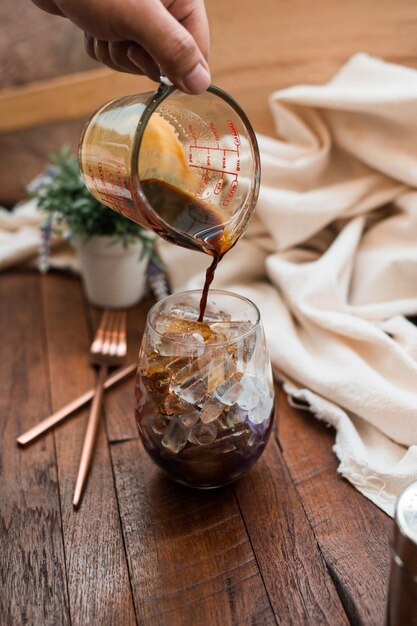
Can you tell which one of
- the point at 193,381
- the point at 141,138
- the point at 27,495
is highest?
the point at 141,138

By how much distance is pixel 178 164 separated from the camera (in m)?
0.85

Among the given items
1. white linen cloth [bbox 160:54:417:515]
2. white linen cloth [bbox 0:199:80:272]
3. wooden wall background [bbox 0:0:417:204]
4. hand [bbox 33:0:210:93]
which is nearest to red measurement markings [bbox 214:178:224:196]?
hand [bbox 33:0:210:93]

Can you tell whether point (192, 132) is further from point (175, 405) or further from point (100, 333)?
point (100, 333)

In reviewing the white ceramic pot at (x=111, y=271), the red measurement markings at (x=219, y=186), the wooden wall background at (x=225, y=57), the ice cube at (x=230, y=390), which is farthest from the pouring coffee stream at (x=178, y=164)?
the wooden wall background at (x=225, y=57)

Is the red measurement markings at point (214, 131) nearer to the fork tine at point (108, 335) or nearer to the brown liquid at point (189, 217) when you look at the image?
the brown liquid at point (189, 217)

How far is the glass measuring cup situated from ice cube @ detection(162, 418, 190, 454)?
0.21 m

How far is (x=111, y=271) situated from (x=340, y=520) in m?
0.68

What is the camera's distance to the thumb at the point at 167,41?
76cm

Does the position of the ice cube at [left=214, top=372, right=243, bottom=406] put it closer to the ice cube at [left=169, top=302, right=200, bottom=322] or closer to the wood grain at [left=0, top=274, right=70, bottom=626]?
the ice cube at [left=169, top=302, right=200, bottom=322]

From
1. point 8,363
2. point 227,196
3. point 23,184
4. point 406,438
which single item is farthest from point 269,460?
point 23,184

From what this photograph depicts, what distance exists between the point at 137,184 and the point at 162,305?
237 mm

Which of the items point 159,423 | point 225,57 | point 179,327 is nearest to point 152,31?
point 179,327

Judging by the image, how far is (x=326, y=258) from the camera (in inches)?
49.4

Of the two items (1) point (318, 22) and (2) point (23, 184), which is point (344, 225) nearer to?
(1) point (318, 22)
